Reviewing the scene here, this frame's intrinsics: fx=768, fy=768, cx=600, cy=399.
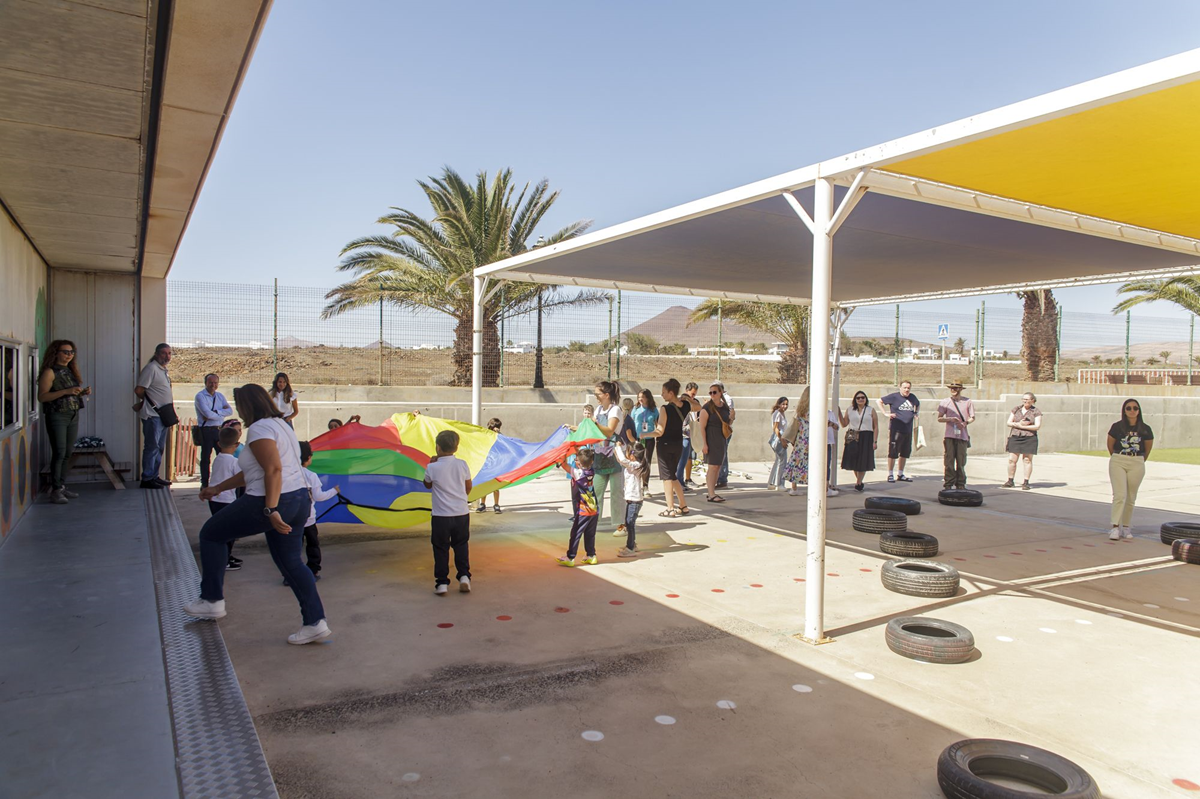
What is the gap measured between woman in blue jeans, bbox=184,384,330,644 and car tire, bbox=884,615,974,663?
12.2 ft

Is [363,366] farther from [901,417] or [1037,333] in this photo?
[1037,333]

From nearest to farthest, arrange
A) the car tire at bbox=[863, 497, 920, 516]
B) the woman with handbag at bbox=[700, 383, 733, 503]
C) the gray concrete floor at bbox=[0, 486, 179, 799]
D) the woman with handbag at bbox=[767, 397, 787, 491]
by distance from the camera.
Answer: the gray concrete floor at bbox=[0, 486, 179, 799] < the car tire at bbox=[863, 497, 920, 516] < the woman with handbag at bbox=[700, 383, 733, 503] < the woman with handbag at bbox=[767, 397, 787, 491]

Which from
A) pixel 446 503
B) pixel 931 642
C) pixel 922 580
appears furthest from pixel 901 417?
pixel 446 503

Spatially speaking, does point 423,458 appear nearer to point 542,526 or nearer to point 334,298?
point 542,526

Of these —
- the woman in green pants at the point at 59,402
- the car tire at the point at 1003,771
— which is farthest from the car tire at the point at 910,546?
the woman in green pants at the point at 59,402

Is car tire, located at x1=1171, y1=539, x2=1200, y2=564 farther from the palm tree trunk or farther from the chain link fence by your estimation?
the palm tree trunk

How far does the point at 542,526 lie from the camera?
907cm

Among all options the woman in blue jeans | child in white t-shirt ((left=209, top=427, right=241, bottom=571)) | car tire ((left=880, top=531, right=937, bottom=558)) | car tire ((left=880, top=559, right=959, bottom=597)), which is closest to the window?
child in white t-shirt ((left=209, top=427, right=241, bottom=571))

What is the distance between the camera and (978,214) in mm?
6668

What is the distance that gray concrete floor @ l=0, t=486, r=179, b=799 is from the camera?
120 inches

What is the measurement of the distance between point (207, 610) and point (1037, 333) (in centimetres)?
2575

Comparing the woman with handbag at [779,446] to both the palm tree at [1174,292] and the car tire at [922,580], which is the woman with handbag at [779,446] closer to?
the car tire at [922,580]

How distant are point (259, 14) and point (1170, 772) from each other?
5.36 m

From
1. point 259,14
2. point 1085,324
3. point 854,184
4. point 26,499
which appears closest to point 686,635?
point 854,184
